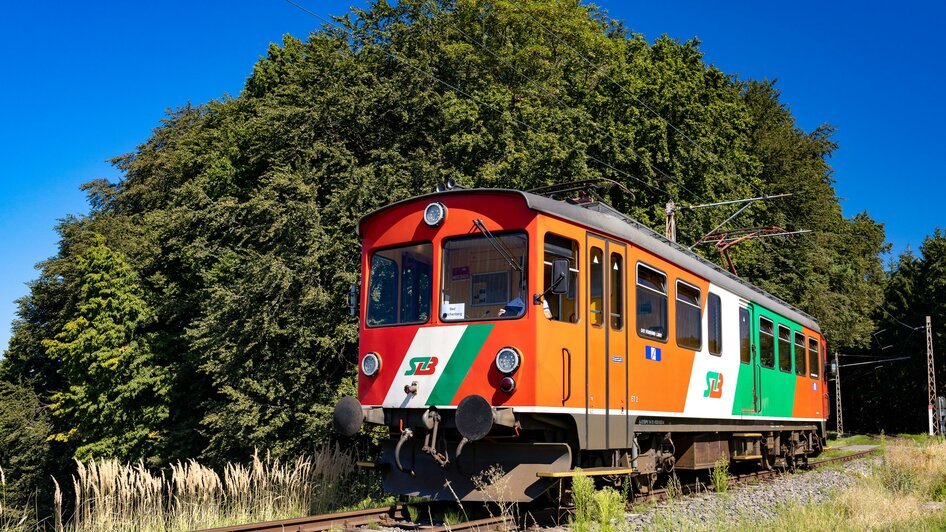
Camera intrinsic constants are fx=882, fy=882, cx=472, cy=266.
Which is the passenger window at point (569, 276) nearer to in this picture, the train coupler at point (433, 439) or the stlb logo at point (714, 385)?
the train coupler at point (433, 439)

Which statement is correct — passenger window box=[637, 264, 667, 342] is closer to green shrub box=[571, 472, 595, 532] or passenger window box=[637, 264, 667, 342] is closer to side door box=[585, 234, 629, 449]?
side door box=[585, 234, 629, 449]

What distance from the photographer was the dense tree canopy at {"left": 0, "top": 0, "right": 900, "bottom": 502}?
2284 cm

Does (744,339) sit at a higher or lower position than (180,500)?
higher

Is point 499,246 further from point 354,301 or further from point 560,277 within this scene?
point 354,301

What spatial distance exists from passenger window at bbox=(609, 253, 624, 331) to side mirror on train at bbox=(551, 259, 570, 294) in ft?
4.34

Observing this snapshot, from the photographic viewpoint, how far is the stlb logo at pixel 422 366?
9305 mm

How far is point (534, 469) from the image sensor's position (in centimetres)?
886

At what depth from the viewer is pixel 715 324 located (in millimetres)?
12656

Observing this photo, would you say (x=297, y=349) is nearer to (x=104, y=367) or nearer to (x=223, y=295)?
(x=223, y=295)

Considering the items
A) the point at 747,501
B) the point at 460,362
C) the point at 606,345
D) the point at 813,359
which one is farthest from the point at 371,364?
the point at 813,359

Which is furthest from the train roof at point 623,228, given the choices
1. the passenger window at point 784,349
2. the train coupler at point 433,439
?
the train coupler at point 433,439

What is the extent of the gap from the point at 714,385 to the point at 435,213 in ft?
17.4

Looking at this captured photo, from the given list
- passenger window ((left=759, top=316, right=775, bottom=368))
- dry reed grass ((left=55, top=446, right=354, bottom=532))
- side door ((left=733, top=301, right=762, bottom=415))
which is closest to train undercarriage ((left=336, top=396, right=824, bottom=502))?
dry reed grass ((left=55, top=446, right=354, bottom=532))

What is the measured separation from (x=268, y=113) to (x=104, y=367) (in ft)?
37.2
